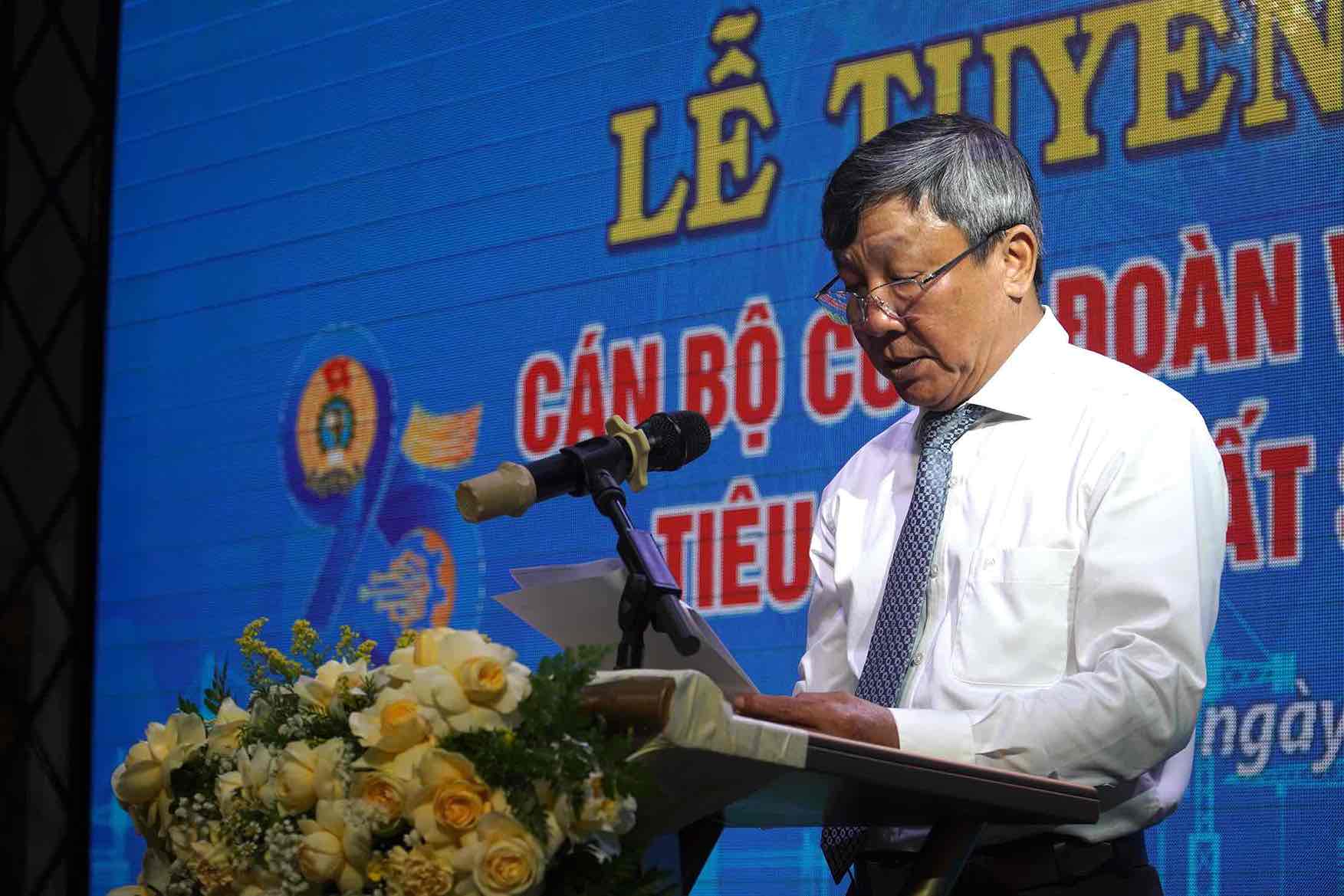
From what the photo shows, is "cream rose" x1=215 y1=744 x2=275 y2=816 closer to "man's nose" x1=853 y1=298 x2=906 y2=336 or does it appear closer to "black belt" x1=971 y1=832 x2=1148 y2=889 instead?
"black belt" x1=971 y1=832 x2=1148 y2=889

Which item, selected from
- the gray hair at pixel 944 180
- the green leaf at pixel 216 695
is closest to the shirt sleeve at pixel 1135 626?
the gray hair at pixel 944 180

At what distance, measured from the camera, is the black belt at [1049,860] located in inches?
72.8

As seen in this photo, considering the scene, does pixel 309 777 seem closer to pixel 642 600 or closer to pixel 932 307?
pixel 642 600

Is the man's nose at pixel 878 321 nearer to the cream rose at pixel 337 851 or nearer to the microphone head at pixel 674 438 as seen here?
the microphone head at pixel 674 438

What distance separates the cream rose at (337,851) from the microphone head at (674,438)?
0.61 metres

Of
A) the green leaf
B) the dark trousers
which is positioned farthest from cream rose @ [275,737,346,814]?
the dark trousers

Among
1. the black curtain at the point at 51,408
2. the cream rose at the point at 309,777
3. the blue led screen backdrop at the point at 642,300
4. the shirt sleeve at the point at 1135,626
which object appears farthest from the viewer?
the black curtain at the point at 51,408

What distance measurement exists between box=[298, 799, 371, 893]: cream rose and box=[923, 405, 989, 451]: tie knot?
42.0 inches

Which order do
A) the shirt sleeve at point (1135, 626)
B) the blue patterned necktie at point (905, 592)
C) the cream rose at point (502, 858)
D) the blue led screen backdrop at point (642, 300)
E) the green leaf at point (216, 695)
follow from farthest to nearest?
the blue led screen backdrop at point (642, 300) < the blue patterned necktie at point (905, 592) < the shirt sleeve at point (1135, 626) < the green leaf at point (216, 695) < the cream rose at point (502, 858)

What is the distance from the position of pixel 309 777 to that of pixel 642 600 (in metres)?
0.38

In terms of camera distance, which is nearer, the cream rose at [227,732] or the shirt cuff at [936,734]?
the cream rose at [227,732]

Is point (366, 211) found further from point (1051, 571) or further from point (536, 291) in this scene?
point (1051, 571)

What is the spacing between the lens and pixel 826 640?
221cm

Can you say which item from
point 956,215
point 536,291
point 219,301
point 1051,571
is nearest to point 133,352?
point 219,301
